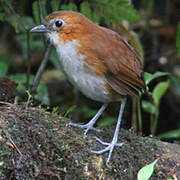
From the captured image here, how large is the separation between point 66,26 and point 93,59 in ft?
1.24

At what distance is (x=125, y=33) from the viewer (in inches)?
178

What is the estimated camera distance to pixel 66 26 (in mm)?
3252

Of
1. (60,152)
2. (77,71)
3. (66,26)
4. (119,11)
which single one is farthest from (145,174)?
(119,11)

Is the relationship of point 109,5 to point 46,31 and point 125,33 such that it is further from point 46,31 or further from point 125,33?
point 46,31

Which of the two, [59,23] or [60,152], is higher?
[59,23]

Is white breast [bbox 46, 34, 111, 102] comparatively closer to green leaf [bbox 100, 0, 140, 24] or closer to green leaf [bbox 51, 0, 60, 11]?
green leaf [bbox 51, 0, 60, 11]

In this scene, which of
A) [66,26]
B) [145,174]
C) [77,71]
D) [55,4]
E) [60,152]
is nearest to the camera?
[145,174]

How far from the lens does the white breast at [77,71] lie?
3125 mm

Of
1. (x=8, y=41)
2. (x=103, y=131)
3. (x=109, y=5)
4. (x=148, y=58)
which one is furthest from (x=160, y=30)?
(x=103, y=131)

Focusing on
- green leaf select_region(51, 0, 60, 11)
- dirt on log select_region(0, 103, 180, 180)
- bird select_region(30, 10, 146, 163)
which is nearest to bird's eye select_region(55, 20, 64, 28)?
bird select_region(30, 10, 146, 163)

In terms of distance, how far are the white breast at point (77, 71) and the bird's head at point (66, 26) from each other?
55 mm

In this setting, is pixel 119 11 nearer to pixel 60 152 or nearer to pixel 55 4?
pixel 55 4

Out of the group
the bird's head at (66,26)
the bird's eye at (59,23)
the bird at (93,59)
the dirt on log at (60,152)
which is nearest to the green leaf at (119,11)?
the bird at (93,59)

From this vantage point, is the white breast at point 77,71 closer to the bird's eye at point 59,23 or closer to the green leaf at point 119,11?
the bird's eye at point 59,23
